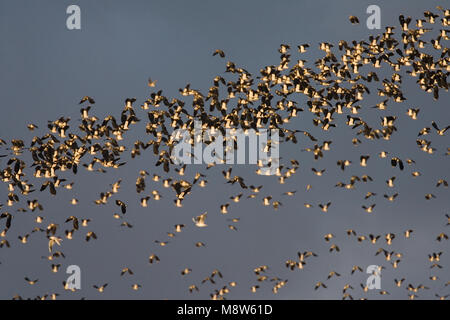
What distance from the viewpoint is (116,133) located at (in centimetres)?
1747

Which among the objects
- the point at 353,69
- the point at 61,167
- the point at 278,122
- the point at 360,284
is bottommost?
the point at 360,284

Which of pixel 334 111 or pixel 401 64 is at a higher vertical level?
pixel 401 64

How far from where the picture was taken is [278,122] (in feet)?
57.9

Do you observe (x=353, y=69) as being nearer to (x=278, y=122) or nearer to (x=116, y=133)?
(x=278, y=122)

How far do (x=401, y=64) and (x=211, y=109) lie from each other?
5277mm

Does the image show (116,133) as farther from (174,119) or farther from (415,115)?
(415,115)
